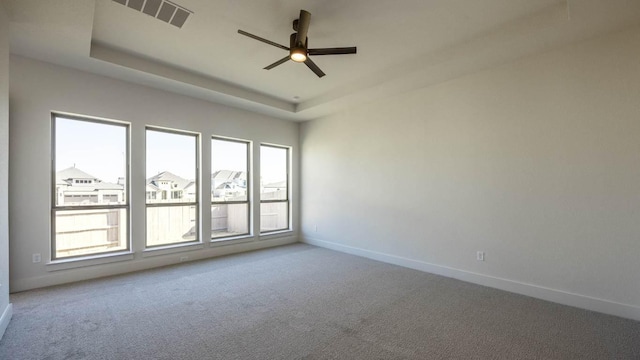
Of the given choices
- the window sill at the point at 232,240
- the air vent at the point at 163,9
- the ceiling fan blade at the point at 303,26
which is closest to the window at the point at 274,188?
the window sill at the point at 232,240

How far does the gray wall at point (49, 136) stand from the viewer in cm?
350

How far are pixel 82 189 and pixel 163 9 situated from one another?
9.56 feet

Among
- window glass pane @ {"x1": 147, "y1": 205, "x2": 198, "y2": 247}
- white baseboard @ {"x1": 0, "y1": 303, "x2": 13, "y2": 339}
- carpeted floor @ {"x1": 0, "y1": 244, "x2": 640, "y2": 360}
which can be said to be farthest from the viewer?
window glass pane @ {"x1": 147, "y1": 205, "x2": 198, "y2": 247}

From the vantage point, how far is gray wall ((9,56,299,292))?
3498 millimetres

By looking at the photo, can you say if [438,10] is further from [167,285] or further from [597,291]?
[167,285]

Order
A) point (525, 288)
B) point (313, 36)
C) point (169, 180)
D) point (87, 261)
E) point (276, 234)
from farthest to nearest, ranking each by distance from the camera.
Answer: point (276, 234) < point (169, 180) < point (87, 261) < point (525, 288) < point (313, 36)

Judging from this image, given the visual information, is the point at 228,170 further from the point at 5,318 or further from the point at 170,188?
the point at 5,318

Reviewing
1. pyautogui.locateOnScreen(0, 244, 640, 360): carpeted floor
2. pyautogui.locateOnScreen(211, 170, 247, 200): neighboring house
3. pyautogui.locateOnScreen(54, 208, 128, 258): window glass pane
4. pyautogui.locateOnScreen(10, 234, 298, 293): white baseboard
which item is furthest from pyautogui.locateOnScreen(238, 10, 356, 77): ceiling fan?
pyautogui.locateOnScreen(10, 234, 298, 293): white baseboard

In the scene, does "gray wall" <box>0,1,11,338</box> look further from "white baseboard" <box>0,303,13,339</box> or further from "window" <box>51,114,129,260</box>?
"window" <box>51,114,129,260</box>

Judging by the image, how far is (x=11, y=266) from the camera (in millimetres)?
3443

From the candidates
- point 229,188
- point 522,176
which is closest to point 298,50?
point 522,176

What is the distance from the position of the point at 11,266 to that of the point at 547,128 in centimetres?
676

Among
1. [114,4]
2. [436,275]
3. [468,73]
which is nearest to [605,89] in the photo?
[468,73]

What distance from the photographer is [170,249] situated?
474 cm
